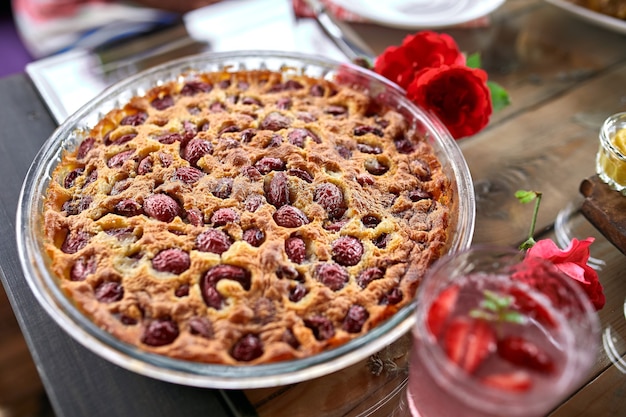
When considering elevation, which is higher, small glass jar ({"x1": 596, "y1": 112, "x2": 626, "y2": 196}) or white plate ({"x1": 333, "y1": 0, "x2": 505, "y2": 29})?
white plate ({"x1": 333, "y1": 0, "x2": 505, "y2": 29})

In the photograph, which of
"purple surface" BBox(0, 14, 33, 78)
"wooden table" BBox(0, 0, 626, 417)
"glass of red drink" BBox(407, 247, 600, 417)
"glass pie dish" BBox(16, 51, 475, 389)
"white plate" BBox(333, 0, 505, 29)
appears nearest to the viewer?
"glass of red drink" BBox(407, 247, 600, 417)

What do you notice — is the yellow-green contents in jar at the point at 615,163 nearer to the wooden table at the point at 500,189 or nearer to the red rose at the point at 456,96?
the wooden table at the point at 500,189

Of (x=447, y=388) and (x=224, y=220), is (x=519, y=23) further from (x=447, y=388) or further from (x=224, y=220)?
(x=447, y=388)

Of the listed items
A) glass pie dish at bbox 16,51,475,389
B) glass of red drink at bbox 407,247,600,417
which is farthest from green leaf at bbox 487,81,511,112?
glass of red drink at bbox 407,247,600,417

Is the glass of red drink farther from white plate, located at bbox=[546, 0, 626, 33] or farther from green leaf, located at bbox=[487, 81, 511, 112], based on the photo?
white plate, located at bbox=[546, 0, 626, 33]

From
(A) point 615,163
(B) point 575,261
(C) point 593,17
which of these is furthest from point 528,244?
(C) point 593,17

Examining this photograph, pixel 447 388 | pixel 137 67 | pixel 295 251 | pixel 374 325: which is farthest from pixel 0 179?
pixel 447 388
